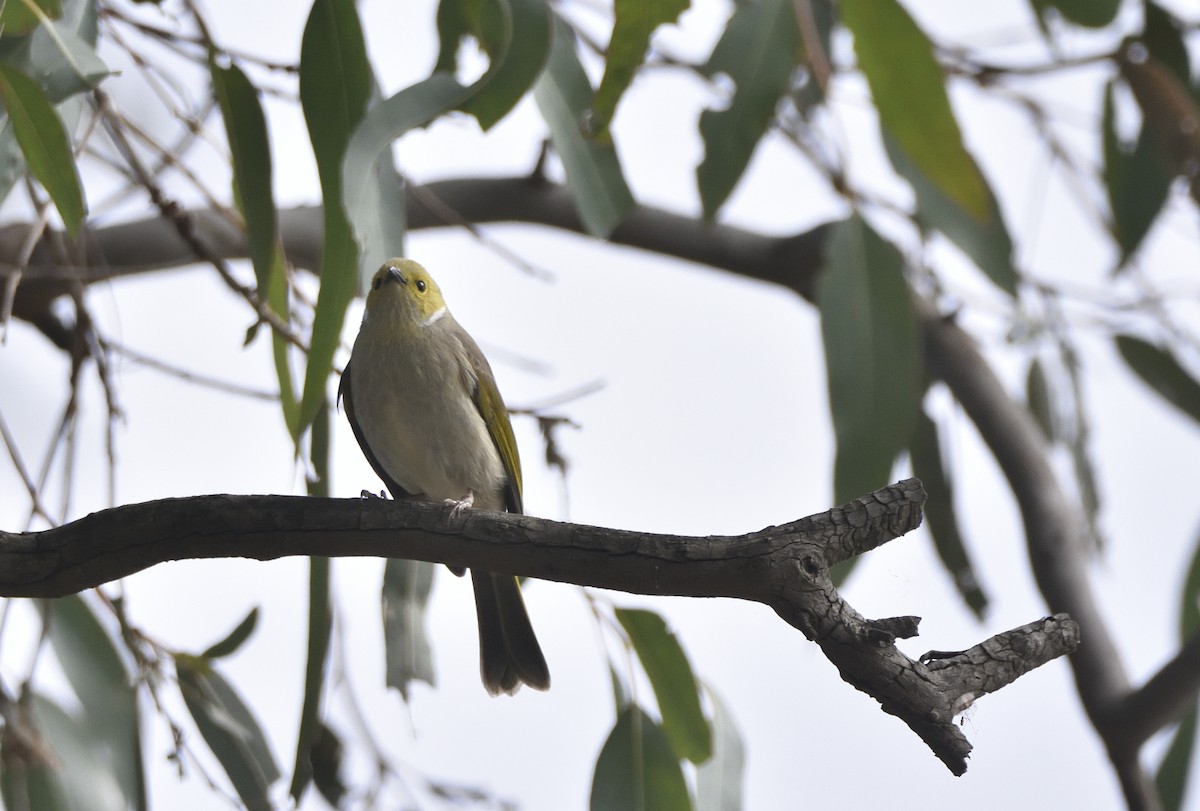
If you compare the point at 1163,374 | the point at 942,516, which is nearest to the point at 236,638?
the point at 942,516

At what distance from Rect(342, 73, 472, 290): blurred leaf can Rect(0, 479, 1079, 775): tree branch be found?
473mm

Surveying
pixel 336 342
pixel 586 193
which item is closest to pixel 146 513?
pixel 336 342

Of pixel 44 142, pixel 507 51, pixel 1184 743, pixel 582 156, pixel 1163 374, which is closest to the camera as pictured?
pixel 44 142

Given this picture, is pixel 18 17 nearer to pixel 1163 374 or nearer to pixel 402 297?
pixel 402 297

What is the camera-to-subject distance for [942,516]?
3.72 m

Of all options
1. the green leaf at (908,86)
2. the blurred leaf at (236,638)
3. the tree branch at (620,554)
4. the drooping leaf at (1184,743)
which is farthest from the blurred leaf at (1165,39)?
the blurred leaf at (236,638)

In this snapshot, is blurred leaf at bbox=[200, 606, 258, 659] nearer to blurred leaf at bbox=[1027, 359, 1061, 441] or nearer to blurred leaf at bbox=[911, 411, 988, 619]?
blurred leaf at bbox=[911, 411, 988, 619]

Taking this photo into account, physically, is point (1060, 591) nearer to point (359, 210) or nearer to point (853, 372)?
point (853, 372)

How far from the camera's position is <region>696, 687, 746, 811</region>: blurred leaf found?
286 cm

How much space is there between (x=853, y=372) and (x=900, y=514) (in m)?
1.36

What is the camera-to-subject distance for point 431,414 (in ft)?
8.91

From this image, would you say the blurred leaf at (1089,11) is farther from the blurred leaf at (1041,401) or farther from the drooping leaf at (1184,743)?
Answer: the blurred leaf at (1041,401)

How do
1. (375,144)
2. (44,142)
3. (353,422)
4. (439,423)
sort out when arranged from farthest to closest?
(353,422), (439,423), (44,142), (375,144)

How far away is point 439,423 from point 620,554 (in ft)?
3.51
